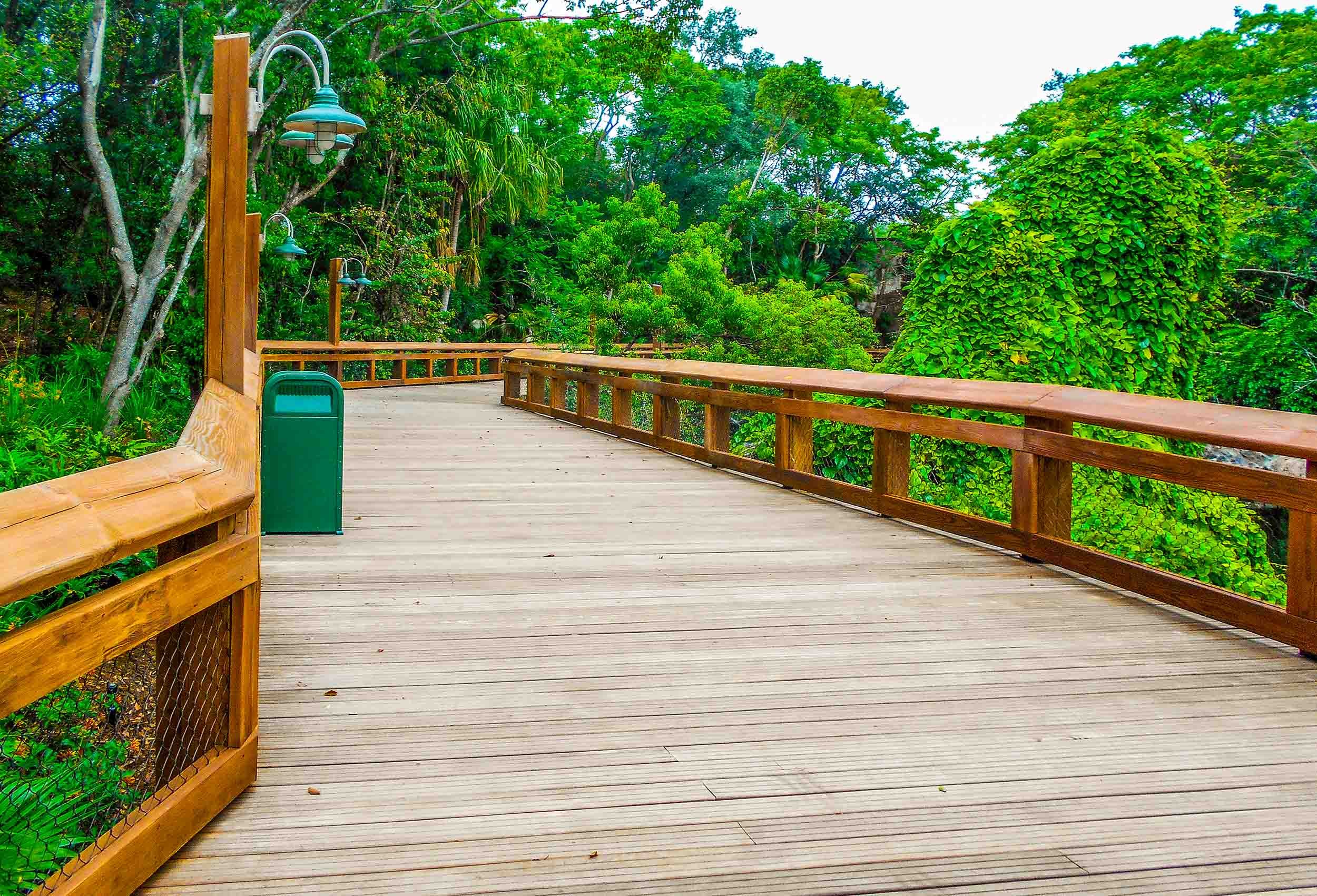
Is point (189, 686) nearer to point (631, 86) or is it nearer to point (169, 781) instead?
point (169, 781)

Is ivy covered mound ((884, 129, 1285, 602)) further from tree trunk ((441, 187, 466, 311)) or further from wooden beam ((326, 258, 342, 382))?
tree trunk ((441, 187, 466, 311))

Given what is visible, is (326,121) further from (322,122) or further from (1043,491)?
(1043,491)

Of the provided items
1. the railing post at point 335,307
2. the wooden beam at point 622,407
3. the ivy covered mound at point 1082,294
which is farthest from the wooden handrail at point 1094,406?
the railing post at point 335,307

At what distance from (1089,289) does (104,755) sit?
31.1ft

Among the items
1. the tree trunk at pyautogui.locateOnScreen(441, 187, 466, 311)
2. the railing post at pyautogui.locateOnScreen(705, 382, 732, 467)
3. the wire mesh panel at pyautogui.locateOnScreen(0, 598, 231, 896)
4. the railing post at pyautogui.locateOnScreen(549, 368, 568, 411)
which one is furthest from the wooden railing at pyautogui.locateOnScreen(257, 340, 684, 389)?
the wire mesh panel at pyautogui.locateOnScreen(0, 598, 231, 896)

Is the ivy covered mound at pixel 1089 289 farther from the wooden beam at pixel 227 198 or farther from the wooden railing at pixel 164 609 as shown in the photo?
the wooden railing at pixel 164 609

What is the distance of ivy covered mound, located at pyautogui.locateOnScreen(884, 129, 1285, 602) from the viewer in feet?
32.1

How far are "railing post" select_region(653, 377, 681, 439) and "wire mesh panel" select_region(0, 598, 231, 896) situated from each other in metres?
6.52

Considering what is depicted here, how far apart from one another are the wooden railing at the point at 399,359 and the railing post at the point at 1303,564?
44.8 ft

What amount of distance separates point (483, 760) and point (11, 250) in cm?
1710

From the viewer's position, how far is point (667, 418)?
10656 mm

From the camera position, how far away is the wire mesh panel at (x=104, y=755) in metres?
2.47

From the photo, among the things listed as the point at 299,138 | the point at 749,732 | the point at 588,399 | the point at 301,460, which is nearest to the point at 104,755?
the point at 749,732

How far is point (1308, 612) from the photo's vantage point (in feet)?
12.4
